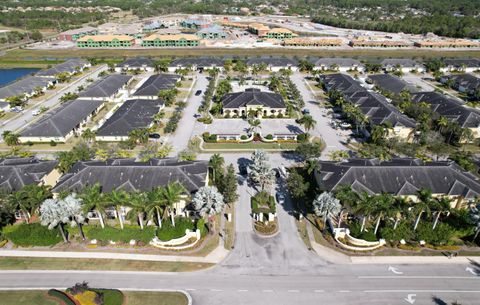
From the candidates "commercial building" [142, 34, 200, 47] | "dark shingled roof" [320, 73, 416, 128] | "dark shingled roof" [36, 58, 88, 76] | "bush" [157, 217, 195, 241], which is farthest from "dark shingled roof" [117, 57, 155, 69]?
"bush" [157, 217, 195, 241]

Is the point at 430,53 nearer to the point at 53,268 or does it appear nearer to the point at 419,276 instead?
the point at 419,276

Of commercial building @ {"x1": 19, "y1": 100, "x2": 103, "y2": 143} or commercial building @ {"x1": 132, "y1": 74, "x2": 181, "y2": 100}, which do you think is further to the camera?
commercial building @ {"x1": 132, "y1": 74, "x2": 181, "y2": 100}

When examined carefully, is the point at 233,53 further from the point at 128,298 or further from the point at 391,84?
the point at 128,298

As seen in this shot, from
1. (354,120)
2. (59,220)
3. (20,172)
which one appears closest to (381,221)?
(354,120)

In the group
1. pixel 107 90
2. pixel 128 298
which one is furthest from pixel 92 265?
pixel 107 90

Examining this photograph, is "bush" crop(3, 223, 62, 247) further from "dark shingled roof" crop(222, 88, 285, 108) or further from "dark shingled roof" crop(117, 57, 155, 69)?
"dark shingled roof" crop(117, 57, 155, 69)

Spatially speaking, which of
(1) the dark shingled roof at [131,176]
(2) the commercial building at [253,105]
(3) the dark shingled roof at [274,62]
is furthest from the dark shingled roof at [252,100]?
(3) the dark shingled roof at [274,62]
